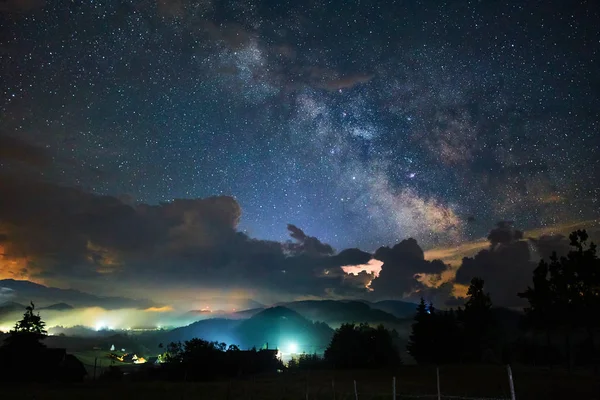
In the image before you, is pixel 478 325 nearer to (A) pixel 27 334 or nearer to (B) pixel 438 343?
(B) pixel 438 343

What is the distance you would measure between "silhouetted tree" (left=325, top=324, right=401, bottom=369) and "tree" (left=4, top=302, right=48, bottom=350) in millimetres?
39951

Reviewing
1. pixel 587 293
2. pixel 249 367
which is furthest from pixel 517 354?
pixel 249 367

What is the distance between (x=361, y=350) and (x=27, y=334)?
151ft

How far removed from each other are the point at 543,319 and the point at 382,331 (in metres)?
27.0

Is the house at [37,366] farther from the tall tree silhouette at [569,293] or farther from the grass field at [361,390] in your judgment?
the tall tree silhouette at [569,293]

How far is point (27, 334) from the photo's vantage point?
54.6m

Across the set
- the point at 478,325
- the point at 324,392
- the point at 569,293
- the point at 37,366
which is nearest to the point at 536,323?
the point at 569,293

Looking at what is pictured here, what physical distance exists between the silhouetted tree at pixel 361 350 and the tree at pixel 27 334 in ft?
131

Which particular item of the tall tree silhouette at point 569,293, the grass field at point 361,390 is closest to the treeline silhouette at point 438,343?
the tall tree silhouette at point 569,293

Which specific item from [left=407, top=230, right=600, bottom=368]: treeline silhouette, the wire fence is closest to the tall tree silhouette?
[left=407, top=230, right=600, bottom=368]: treeline silhouette

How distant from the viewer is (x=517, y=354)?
8494cm

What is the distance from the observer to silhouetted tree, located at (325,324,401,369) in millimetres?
71688

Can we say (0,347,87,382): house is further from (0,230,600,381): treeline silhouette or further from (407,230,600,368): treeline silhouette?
(407,230,600,368): treeline silhouette

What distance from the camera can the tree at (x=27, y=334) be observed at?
175 ft
